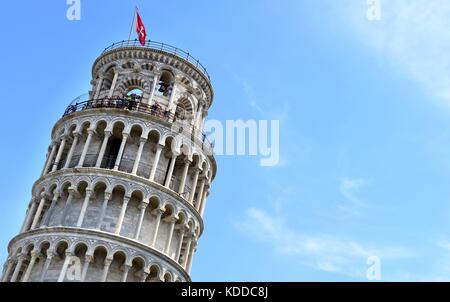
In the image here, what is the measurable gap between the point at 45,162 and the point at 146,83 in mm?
10008

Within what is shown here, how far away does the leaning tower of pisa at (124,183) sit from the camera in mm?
39438

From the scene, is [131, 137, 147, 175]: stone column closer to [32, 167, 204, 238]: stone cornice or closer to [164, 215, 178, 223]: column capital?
[32, 167, 204, 238]: stone cornice

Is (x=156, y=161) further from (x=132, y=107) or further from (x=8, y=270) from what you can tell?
(x=8, y=270)

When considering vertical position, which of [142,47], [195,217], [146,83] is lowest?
[195,217]

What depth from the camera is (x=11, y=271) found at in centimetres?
4178

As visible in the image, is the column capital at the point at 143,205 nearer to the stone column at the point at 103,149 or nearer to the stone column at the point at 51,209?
the stone column at the point at 103,149

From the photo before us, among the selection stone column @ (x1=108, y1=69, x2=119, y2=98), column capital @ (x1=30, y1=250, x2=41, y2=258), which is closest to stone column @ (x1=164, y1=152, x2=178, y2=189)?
stone column @ (x1=108, y1=69, x2=119, y2=98)

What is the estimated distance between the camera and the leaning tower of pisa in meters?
39.4

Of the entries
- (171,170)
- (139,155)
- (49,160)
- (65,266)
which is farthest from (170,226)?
(49,160)

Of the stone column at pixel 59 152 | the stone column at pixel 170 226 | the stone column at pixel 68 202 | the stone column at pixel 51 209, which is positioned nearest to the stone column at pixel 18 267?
the stone column at pixel 51 209

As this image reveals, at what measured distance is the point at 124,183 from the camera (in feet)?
136

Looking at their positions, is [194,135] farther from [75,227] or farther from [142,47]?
[75,227]
